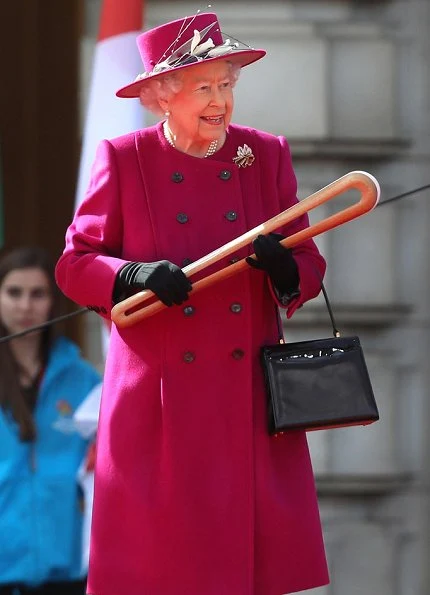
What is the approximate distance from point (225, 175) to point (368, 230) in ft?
8.19

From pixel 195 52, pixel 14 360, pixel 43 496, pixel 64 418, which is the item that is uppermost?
pixel 195 52

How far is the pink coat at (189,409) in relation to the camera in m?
3.80

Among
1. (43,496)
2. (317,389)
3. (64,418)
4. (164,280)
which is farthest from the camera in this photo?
(64,418)

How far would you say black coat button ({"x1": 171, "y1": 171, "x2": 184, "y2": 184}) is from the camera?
3928mm

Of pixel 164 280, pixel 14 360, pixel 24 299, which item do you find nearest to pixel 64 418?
pixel 14 360

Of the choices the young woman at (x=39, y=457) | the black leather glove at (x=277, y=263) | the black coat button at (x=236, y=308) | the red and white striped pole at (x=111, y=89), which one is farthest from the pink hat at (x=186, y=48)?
the young woman at (x=39, y=457)

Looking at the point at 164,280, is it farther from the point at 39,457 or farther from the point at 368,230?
the point at 368,230

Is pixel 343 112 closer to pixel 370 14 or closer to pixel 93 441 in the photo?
pixel 370 14

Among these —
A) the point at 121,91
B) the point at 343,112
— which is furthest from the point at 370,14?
the point at 121,91

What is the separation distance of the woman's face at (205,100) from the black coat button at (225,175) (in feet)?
0.29

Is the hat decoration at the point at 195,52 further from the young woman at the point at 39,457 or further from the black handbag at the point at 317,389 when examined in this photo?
the young woman at the point at 39,457

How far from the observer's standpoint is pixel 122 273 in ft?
12.4

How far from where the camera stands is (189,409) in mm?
3842

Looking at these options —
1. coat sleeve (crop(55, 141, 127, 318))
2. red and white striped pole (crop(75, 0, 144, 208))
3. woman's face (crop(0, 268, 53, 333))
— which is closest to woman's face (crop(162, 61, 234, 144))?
coat sleeve (crop(55, 141, 127, 318))
